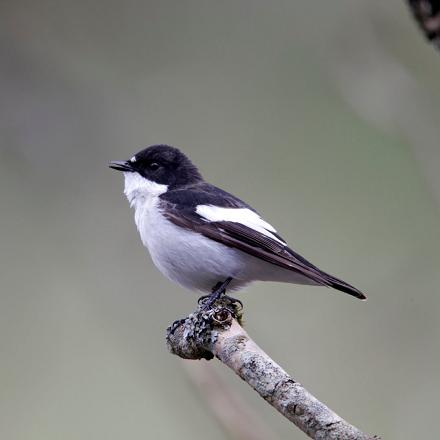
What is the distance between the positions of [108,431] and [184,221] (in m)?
1.61

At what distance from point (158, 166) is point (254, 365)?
8.61ft

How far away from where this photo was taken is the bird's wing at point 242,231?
3.57 metres

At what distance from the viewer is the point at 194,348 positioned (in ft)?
9.35

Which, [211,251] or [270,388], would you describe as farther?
[211,251]

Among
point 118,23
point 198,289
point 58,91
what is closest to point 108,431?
point 198,289

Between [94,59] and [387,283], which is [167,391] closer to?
[387,283]

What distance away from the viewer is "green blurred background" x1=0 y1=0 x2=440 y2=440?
3.54 metres

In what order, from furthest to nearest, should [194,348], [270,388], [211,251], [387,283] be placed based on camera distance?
[387,283]
[211,251]
[194,348]
[270,388]

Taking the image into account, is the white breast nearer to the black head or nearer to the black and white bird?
the black and white bird

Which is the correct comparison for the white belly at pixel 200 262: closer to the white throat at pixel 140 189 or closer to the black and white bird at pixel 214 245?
the black and white bird at pixel 214 245

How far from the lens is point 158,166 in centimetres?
468

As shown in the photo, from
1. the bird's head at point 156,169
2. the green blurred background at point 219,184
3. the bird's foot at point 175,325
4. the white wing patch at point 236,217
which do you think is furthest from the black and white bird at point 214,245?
the bird's foot at point 175,325

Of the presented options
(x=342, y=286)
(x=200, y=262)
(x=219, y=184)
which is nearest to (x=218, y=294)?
(x=200, y=262)

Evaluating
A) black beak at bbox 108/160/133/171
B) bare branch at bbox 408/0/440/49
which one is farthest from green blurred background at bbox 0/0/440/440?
bare branch at bbox 408/0/440/49
